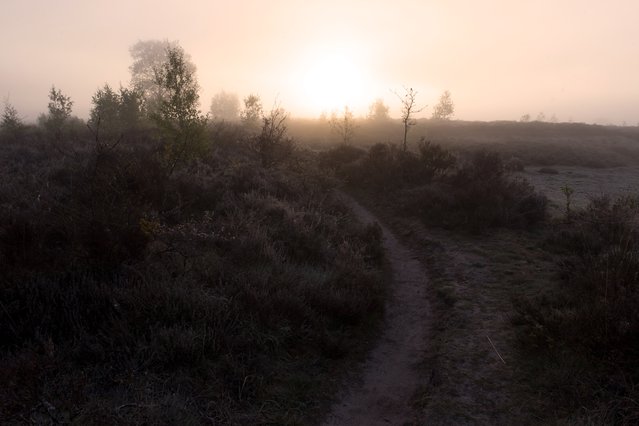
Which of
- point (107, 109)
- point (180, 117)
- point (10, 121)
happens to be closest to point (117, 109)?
point (107, 109)

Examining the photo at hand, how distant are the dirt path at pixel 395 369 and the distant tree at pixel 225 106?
263 ft

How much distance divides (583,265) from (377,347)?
15.3 feet

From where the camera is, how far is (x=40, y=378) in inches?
167

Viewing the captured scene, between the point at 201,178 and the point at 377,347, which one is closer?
the point at 377,347

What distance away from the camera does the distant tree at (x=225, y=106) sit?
3265 inches

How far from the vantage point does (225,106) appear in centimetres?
8400

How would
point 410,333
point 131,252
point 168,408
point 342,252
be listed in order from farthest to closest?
point 342,252
point 410,333
point 131,252
point 168,408

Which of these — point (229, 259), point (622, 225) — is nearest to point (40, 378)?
point (229, 259)

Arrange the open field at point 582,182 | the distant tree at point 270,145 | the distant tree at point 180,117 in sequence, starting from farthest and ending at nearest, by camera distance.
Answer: the distant tree at point 270,145
the open field at point 582,182
the distant tree at point 180,117

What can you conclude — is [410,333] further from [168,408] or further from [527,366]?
[168,408]

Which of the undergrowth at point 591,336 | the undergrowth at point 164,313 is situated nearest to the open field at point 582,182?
the undergrowth at point 591,336

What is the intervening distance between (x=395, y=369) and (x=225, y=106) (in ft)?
279

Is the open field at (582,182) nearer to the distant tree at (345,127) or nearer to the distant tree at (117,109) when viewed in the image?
the distant tree at (345,127)

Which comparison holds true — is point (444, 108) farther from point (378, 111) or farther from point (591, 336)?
point (591, 336)
